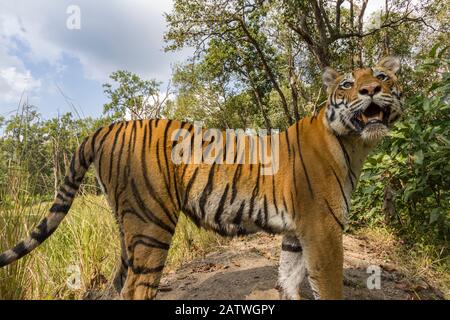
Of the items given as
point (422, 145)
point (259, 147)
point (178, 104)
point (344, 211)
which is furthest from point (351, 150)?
point (178, 104)

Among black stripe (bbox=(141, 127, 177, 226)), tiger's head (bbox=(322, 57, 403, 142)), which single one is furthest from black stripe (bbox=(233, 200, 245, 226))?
tiger's head (bbox=(322, 57, 403, 142))

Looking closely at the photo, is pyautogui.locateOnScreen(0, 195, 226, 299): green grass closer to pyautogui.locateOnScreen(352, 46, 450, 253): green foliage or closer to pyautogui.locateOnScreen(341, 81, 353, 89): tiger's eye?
pyautogui.locateOnScreen(352, 46, 450, 253): green foliage

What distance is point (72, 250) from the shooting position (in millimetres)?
4891

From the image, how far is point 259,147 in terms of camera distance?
3252 mm

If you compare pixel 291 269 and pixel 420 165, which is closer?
pixel 291 269

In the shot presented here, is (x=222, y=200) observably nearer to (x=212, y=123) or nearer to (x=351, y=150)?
(x=351, y=150)

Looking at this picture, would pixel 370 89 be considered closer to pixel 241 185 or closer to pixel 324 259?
pixel 241 185

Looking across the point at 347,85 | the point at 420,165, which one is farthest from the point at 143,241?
the point at 420,165

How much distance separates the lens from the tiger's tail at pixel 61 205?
8.75 feet

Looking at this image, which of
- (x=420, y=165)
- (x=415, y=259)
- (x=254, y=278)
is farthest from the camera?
(x=415, y=259)

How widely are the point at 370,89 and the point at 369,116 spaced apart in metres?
0.21

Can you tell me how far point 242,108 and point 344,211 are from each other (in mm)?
20643

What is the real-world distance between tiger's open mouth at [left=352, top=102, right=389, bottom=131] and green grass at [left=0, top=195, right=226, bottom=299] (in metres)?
3.12

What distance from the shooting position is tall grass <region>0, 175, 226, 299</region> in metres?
3.41
